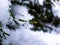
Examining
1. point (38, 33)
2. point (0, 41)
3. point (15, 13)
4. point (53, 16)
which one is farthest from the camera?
point (53, 16)

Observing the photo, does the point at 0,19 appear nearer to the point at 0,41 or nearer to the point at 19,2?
the point at 0,41

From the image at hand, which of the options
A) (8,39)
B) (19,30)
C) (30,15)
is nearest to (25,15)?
(30,15)

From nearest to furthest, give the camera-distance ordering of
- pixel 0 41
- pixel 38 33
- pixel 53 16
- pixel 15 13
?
pixel 0 41 → pixel 38 33 → pixel 15 13 → pixel 53 16

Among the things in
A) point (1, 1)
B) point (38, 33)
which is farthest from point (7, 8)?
point (38, 33)

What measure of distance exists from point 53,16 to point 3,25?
1.62 ft

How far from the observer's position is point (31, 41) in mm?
1602

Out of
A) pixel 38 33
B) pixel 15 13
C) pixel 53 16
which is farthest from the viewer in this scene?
pixel 53 16

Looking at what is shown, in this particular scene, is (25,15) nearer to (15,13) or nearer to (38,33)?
(15,13)

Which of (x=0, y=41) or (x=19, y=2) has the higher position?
(x=19, y=2)

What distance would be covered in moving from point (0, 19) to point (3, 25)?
0.16ft

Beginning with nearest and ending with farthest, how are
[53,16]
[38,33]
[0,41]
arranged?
1. [0,41]
2. [38,33]
3. [53,16]

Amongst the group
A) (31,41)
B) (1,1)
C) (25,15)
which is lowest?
(31,41)

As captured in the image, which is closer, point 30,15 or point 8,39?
point 8,39

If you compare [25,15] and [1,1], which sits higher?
[1,1]
